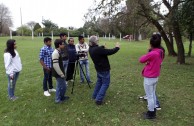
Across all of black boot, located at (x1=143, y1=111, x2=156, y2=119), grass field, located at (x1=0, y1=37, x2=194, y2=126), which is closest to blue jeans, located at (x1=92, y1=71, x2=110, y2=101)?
grass field, located at (x1=0, y1=37, x2=194, y2=126)

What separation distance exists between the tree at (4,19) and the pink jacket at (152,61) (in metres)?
72.0

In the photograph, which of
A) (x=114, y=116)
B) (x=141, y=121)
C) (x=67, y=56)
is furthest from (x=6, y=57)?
(x=141, y=121)

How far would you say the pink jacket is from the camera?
5324mm

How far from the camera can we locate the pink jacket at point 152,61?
5324 millimetres

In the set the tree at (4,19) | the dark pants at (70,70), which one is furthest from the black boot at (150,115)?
the tree at (4,19)

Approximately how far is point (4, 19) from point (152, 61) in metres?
73.3

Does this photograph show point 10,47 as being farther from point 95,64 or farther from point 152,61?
point 152,61

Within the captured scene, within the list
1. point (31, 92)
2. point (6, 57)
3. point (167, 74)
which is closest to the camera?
point (6, 57)

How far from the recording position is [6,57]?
6.54 metres

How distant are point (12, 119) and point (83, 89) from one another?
106 inches

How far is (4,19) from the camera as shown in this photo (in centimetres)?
7169

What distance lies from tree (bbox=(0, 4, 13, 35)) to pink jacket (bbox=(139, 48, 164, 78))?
72.0 meters

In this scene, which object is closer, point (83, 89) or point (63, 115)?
point (63, 115)

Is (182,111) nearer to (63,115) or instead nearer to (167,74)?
(63,115)
